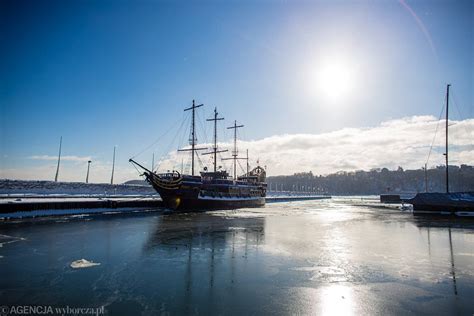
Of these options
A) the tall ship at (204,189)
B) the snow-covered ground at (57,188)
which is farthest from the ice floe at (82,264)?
the snow-covered ground at (57,188)

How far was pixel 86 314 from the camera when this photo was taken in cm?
673

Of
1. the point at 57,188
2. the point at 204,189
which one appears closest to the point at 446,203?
the point at 204,189

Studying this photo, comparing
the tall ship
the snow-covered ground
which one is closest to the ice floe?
the tall ship

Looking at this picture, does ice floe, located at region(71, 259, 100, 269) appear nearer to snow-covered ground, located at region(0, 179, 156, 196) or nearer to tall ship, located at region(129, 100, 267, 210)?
tall ship, located at region(129, 100, 267, 210)

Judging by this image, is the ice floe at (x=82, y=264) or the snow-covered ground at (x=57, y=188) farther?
the snow-covered ground at (x=57, y=188)

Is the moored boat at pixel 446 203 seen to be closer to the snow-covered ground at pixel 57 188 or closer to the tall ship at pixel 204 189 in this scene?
the tall ship at pixel 204 189

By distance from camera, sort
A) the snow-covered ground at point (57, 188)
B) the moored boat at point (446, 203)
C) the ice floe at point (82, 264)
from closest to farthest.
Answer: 1. the ice floe at point (82, 264)
2. the moored boat at point (446, 203)
3. the snow-covered ground at point (57, 188)

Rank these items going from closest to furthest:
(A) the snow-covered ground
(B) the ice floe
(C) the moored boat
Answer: (B) the ice floe < (C) the moored boat < (A) the snow-covered ground

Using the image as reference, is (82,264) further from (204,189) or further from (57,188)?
(57,188)

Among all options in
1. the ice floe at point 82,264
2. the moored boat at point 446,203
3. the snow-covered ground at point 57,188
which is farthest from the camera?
the snow-covered ground at point 57,188

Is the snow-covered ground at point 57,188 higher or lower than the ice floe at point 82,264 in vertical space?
higher

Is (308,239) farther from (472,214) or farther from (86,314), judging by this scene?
(472,214)

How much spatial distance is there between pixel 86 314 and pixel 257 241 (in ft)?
40.2

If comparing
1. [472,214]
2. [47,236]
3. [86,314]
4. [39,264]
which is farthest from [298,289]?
[472,214]
